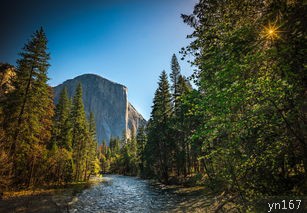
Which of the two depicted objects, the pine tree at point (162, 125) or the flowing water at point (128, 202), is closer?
the flowing water at point (128, 202)

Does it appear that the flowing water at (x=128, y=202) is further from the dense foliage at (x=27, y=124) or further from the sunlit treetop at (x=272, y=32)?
the sunlit treetop at (x=272, y=32)

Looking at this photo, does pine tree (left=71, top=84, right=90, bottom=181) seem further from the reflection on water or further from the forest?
the forest

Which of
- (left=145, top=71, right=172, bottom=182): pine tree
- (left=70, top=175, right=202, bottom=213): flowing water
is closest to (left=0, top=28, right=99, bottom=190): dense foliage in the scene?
(left=70, top=175, right=202, bottom=213): flowing water

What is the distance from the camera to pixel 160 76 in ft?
111

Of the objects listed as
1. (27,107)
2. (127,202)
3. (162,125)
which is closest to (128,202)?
(127,202)

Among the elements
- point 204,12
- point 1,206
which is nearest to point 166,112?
point 1,206

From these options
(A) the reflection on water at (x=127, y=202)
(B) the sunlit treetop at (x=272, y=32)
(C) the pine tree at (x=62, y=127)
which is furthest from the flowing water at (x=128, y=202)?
(C) the pine tree at (x=62, y=127)

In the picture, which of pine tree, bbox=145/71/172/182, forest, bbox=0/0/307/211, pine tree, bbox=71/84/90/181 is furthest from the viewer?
pine tree, bbox=71/84/90/181

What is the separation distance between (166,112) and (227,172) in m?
26.0

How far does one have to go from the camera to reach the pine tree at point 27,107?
60.0ft

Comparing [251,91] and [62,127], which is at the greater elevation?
[62,127]

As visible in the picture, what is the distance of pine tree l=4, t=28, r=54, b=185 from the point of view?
60.0 ft

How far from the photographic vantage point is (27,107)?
19375 mm

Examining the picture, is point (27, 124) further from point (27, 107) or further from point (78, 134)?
point (78, 134)
